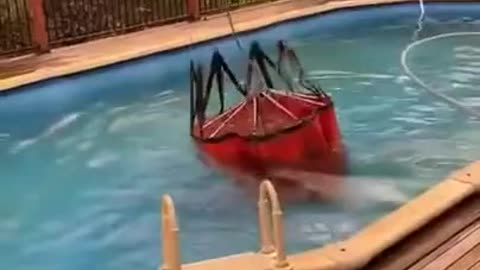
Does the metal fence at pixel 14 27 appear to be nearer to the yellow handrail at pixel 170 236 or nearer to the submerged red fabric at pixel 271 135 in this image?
the submerged red fabric at pixel 271 135

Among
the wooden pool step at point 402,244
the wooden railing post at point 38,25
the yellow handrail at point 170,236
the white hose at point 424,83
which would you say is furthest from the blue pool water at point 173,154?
the yellow handrail at point 170,236

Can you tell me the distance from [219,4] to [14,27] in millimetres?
2904

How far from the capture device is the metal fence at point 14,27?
8641 mm

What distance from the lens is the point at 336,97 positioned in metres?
7.77

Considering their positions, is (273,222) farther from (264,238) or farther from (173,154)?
(173,154)

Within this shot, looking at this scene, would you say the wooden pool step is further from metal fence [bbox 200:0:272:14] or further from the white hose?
metal fence [bbox 200:0:272:14]

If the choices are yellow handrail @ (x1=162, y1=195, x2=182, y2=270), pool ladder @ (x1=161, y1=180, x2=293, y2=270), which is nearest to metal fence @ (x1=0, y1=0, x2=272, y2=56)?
pool ladder @ (x1=161, y1=180, x2=293, y2=270)

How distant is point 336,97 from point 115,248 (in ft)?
11.2

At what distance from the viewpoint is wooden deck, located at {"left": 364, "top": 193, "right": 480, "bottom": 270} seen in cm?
345

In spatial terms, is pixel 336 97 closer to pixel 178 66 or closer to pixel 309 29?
pixel 178 66

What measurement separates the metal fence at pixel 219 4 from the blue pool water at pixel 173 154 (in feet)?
3.02

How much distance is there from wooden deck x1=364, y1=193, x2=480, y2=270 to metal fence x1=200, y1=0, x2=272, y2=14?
660 centimetres

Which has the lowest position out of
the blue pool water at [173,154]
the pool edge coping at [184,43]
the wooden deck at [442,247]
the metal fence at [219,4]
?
the blue pool water at [173,154]

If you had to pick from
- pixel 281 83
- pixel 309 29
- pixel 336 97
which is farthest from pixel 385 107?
pixel 309 29
